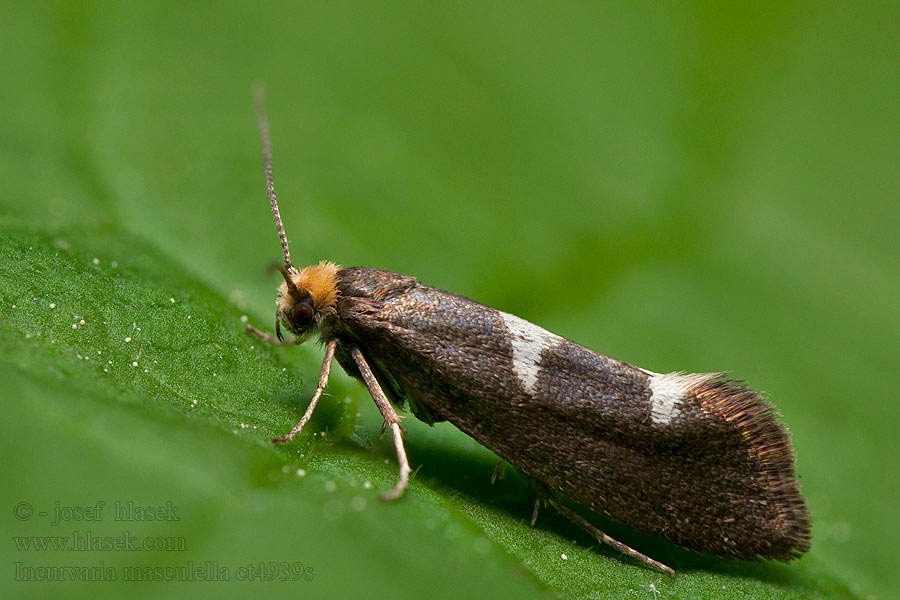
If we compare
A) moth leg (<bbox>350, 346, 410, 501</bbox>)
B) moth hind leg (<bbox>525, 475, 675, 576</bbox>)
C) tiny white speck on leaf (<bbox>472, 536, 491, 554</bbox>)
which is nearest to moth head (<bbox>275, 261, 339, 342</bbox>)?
moth leg (<bbox>350, 346, 410, 501</bbox>)

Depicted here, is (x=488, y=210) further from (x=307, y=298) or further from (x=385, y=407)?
(x=385, y=407)

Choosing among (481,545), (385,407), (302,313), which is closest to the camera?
(481,545)

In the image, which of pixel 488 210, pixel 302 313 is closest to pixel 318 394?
pixel 302 313

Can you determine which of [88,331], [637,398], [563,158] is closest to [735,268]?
[563,158]

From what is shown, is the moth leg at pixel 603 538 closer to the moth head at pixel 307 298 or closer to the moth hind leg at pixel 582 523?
the moth hind leg at pixel 582 523

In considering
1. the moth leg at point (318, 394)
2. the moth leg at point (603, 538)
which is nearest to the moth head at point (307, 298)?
the moth leg at point (318, 394)

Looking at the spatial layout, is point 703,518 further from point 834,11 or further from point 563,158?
point 834,11

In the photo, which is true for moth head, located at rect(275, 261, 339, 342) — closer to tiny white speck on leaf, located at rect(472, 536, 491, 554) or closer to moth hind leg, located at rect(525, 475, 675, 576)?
moth hind leg, located at rect(525, 475, 675, 576)

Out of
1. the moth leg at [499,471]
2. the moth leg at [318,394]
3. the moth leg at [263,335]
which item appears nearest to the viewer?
the moth leg at [318,394]
